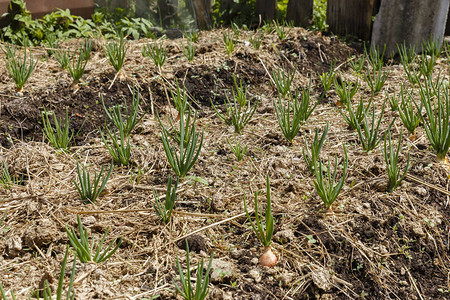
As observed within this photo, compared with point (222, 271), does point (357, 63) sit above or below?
above

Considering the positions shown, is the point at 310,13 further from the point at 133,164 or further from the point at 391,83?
the point at 133,164

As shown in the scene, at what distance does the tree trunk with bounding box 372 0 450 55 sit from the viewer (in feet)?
13.1

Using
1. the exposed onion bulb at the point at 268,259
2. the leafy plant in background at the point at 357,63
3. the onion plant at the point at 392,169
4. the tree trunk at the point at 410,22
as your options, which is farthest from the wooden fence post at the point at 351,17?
the exposed onion bulb at the point at 268,259

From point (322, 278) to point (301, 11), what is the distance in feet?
12.2

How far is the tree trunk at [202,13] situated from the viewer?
5.39 metres

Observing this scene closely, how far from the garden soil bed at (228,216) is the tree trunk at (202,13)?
2.52 meters

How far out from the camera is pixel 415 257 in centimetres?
193

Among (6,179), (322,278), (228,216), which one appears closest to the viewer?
(322,278)

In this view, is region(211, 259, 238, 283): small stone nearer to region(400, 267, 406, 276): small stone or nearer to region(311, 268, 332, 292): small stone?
region(311, 268, 332, 292): small stone

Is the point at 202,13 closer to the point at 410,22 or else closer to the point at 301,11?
the point at 301,11

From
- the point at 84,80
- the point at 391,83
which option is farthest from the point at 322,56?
the point at 84,80

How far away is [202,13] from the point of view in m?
5.44

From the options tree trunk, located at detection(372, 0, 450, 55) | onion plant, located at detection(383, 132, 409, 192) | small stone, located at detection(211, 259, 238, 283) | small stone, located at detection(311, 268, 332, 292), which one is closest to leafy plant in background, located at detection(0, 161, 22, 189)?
small stone, located at detection(211, 259, 238, 283)

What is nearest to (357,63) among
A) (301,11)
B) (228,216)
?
(301,11)
